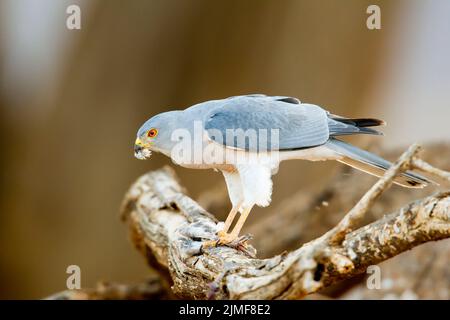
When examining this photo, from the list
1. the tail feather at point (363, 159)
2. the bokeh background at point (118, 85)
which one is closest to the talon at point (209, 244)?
the tail feather at point (363, 159)

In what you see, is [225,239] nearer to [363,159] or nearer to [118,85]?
[363,159]

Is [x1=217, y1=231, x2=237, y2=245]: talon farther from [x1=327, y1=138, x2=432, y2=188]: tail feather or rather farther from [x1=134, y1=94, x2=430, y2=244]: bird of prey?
[x1=327, y1=138, x2=432, y2=188]: tail feather

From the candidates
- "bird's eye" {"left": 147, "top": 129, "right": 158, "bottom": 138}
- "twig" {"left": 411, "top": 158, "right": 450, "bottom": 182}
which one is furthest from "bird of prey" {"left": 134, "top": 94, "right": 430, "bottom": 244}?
"twig" {"left": 411, "top": 158, "right": 450, "bottom": 182}

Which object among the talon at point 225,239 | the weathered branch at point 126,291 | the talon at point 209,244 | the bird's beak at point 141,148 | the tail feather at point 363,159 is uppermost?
the bird's beak at point 141,148

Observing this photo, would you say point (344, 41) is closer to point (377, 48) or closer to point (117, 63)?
point (377, 48)

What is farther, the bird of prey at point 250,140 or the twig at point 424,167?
the bird of prey at point 250,140

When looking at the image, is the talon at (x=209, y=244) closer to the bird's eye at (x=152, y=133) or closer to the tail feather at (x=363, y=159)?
the bird's eye at (x=152, y=133)
